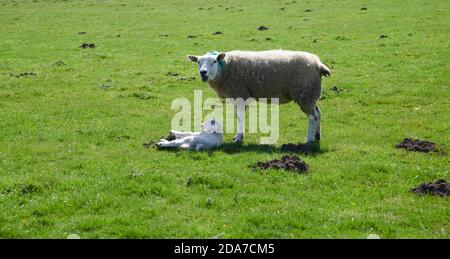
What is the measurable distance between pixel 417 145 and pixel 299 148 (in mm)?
3190

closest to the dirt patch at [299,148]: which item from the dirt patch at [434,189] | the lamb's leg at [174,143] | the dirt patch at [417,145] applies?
the dirt patch at [417,145]

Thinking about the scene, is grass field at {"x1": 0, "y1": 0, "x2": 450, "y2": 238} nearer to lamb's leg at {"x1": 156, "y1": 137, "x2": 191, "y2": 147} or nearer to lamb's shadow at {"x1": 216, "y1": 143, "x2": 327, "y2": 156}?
lamb's shadow at {"x1": 216, "y1": 143, "x2": 327, "y2": 156}

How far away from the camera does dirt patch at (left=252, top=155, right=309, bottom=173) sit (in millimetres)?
13172

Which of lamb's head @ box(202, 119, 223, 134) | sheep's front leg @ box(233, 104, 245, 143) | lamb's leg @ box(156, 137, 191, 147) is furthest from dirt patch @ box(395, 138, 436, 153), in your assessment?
lamb's leg @ box(156, 137, 191, 147)

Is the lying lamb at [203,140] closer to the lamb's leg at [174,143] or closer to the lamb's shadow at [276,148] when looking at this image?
the lamb's leg at [174,143]

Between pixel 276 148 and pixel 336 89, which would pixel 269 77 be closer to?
pixel 276 148

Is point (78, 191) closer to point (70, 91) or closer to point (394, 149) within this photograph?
point (394, 149)

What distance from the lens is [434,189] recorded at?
11.8 meters

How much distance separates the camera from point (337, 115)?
18.9 meters

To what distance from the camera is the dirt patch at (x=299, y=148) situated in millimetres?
14795

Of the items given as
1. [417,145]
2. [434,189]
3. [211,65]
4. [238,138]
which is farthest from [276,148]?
[434,189]

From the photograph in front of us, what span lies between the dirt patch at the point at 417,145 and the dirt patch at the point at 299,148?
2.34 meters
